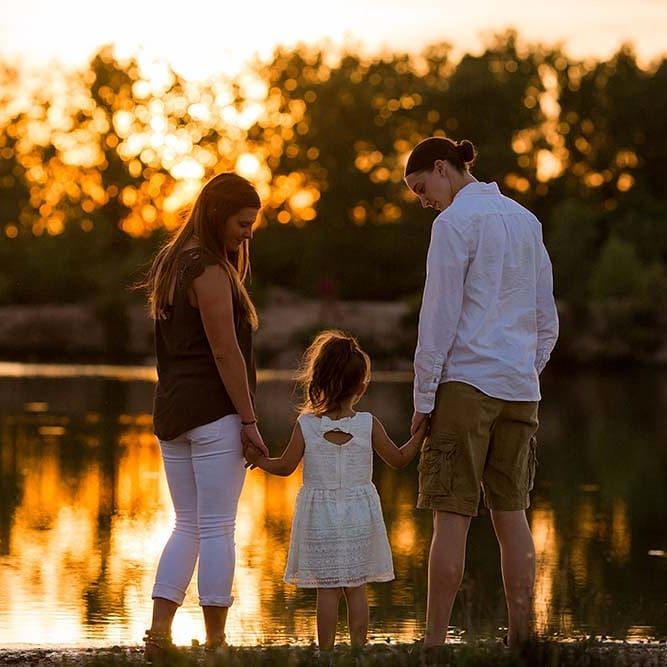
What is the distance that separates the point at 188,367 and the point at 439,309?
87 cm

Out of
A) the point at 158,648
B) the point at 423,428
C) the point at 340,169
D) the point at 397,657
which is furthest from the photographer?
the point at 340,169

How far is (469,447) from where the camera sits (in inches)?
223

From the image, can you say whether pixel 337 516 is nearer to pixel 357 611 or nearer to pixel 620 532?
pixel 357 611

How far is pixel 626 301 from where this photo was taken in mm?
46375

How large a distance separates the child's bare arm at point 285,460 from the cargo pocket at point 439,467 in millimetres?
474

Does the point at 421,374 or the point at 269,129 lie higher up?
the point at 269,129

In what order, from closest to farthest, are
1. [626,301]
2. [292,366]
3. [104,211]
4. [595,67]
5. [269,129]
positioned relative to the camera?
1. [292,366]
2. [626,301]
3. [104,211]
4. [269,129]
5. [595,67]

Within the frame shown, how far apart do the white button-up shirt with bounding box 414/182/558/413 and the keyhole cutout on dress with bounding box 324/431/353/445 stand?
0.39 meters

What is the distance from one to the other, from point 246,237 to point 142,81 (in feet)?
177

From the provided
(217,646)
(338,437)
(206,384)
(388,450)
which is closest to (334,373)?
(338,437)

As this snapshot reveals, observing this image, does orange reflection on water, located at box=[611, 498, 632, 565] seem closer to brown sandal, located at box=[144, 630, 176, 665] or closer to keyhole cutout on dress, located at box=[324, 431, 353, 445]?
keyhole cutout on dress, located at box=[324, 431, 353, 445]

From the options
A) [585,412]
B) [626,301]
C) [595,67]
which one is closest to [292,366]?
[626,301]

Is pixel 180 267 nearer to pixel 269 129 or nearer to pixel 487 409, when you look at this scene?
pixel 487 409

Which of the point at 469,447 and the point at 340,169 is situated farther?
the point at 340,169
